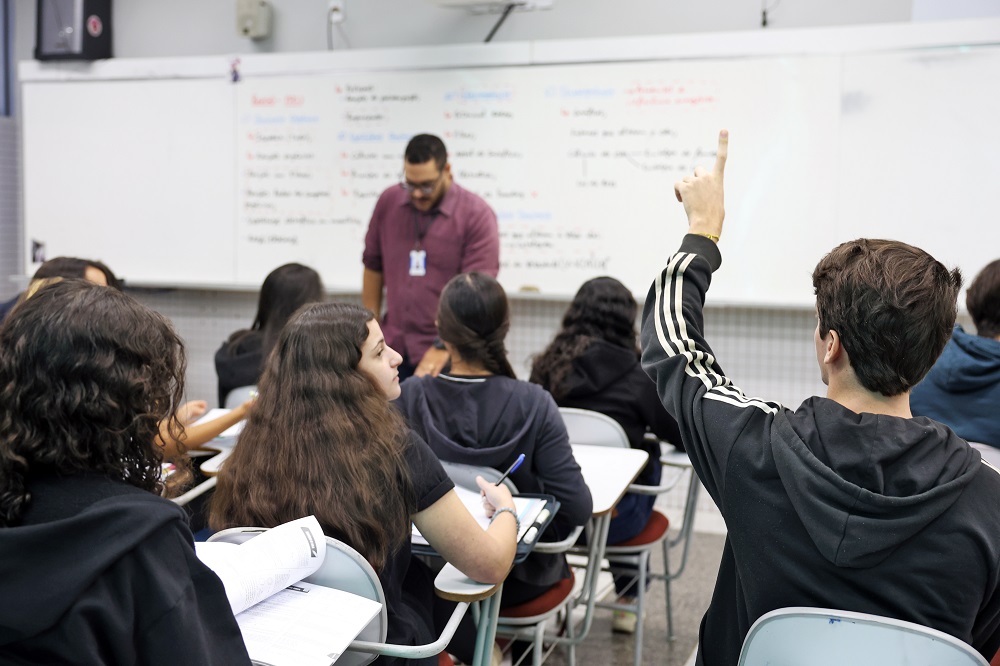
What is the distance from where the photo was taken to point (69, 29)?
468cm

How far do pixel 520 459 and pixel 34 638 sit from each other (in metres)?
1.17

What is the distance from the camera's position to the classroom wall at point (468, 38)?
12.9 ft

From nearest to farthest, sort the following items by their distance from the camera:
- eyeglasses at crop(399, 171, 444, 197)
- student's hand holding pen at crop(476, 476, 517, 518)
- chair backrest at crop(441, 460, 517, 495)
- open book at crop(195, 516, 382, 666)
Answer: open book at crop(195, 516, 382, 666), student's hand holding pen at crop(476, 476, 517, 518), chair backrest at crop(441, 460, 517, 495), eyeglasses at crop(399, 171, 444, 197)

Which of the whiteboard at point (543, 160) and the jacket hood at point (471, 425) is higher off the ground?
the whiteboard at point (543, 160)

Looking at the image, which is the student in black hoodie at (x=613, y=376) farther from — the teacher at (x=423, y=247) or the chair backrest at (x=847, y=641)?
the chair backrest at (x=847, y=641)

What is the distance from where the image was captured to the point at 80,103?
4.81 m

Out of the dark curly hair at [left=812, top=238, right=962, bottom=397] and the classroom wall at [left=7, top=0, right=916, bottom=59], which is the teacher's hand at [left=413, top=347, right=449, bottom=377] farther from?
the dark curly hair at [left=812, top=238, right=962, bottom=397]

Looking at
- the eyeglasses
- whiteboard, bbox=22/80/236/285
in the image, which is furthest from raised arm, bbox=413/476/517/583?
whiteboard, bbox=22/80/236/285

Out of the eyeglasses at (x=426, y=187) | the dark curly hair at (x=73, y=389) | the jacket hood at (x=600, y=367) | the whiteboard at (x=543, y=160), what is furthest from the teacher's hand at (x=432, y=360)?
the dark curly hair at (x=73, y=389)

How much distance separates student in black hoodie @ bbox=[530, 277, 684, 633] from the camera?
2.73 metres

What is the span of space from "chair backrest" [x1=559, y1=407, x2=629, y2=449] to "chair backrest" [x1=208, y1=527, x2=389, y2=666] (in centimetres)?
122

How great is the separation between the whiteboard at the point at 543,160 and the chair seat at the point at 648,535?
136cm

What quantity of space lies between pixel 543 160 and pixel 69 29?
259 cm

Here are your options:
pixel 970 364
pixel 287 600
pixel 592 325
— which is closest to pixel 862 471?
pixel 287 600
